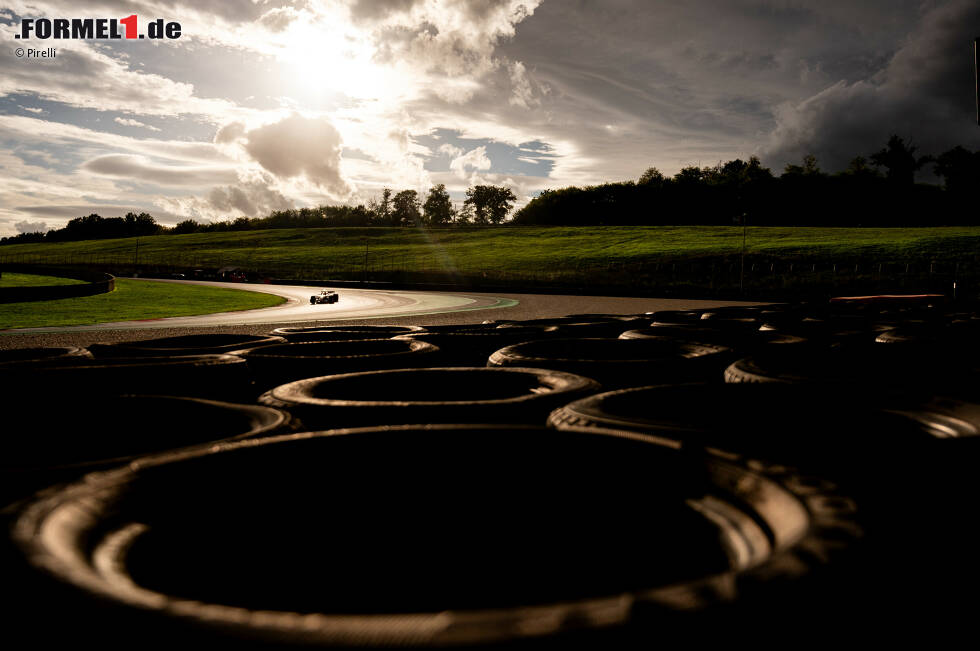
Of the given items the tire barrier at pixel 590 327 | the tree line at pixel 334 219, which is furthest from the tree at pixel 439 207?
the tire barrier at pixel 590 327

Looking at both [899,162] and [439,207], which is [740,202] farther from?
[439,207]

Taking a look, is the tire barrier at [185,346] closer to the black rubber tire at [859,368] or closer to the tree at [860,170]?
the black rubber tire at [859,368]

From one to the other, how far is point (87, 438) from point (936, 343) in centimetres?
459

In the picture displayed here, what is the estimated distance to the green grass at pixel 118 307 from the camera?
19969mm

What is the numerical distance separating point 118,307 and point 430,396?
2517 cm

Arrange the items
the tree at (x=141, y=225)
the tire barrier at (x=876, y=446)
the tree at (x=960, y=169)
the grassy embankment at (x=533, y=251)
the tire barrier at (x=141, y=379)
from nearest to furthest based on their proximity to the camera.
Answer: the tire barrier at (x=876, y=446)
the tire barrier at (x=141, y=379)
the grassy embankment at (x=533, y=251)
the tree at (x=960, y=169)
the tree at (x=141, y=225)

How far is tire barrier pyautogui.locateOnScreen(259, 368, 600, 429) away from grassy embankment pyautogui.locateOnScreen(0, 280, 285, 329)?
18.7m

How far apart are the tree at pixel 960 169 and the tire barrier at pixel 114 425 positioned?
375 feet

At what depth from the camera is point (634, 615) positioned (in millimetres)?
903

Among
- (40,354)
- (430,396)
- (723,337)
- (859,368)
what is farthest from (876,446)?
(40,354)

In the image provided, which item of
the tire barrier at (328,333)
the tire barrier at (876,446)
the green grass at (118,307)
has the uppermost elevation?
the tire barrier at (328,333)

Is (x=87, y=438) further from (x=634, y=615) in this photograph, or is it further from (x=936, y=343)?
(x=936, y=343)

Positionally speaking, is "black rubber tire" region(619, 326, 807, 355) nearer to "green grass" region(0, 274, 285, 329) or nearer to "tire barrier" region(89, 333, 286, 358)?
"tire barrier" region(89, 333, 286, 358)

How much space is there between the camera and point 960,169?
307 feet
